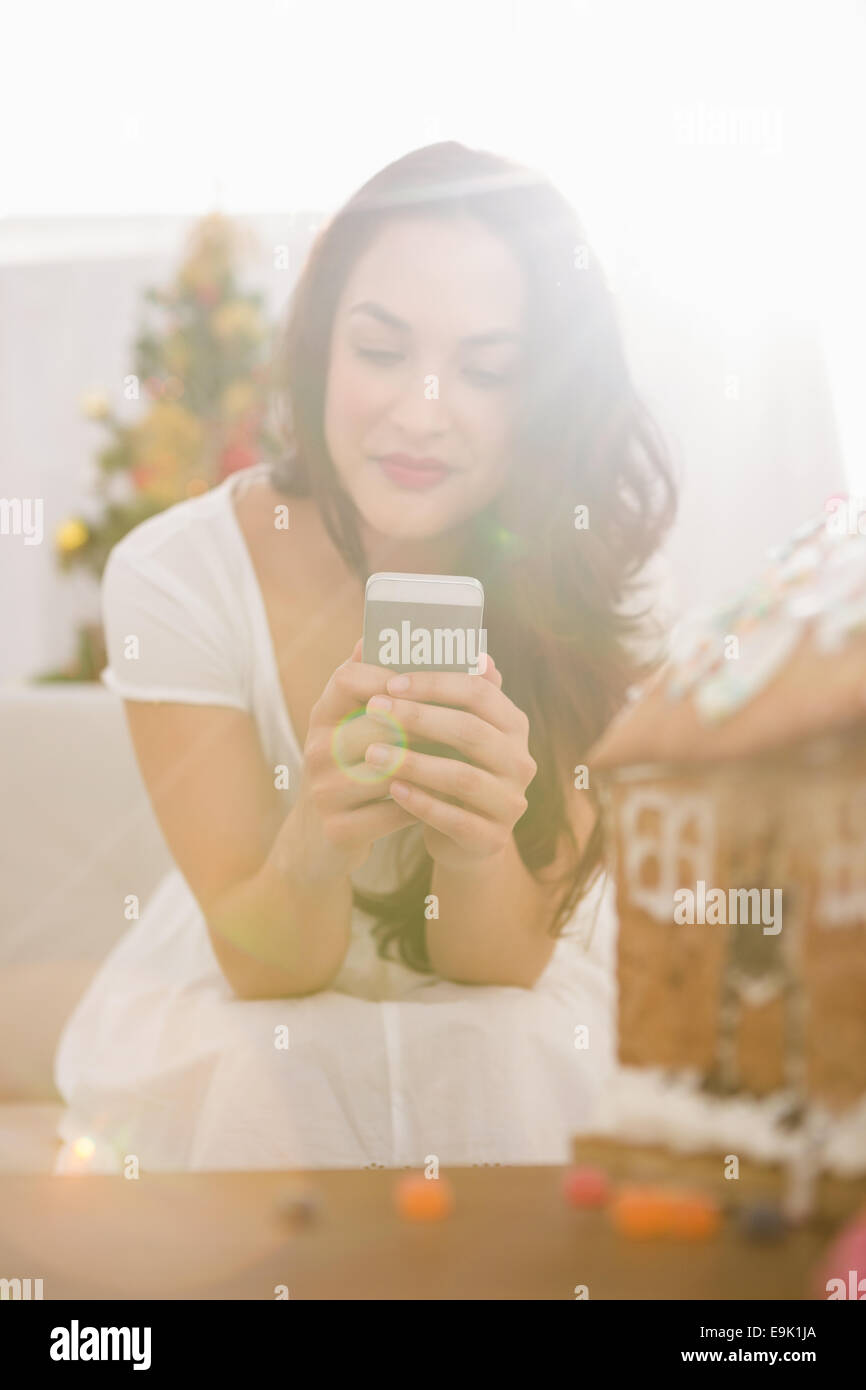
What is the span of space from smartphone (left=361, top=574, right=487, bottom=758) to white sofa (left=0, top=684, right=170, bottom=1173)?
874 millimetres

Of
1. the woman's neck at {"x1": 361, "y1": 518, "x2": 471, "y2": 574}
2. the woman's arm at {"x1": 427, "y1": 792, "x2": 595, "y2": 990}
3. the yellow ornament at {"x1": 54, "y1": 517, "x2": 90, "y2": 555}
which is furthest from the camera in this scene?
the yellow ornament at {"x1": 54, "y1": 517, "x2": 90, "y2": 555}

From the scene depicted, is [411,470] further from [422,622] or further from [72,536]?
[72,536]

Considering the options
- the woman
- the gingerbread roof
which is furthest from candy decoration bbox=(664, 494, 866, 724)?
the woman

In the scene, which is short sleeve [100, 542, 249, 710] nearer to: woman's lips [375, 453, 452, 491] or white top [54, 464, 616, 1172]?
white top [54, 464, 616, 1172]

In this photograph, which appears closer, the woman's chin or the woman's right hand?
the woman's right hand

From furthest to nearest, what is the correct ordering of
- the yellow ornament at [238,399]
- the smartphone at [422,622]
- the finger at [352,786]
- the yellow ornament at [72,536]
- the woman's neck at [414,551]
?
the yellow ornament at [72,536], the yellow ornament at [238,399], the woman's neck at [414,551], the finger at [352,786], the smartphone at [422,622]

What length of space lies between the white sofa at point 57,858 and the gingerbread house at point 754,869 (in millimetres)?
1052

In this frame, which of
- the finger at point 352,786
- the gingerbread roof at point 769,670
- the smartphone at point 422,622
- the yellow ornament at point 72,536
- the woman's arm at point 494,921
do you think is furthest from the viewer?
the yellow ornament at point 72,536

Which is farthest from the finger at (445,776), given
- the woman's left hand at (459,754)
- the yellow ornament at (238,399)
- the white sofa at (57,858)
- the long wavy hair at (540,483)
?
Result: the yellow ornament at (238,399)

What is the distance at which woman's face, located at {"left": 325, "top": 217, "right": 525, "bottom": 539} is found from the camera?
40.8 inches

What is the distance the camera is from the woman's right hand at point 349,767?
30.6 inches

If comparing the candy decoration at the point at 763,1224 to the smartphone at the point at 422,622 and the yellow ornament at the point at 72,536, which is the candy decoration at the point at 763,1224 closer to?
the smartphone at the point at 422,622

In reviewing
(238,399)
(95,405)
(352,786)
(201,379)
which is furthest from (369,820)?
(95,405)

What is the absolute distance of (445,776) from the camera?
805 mm
